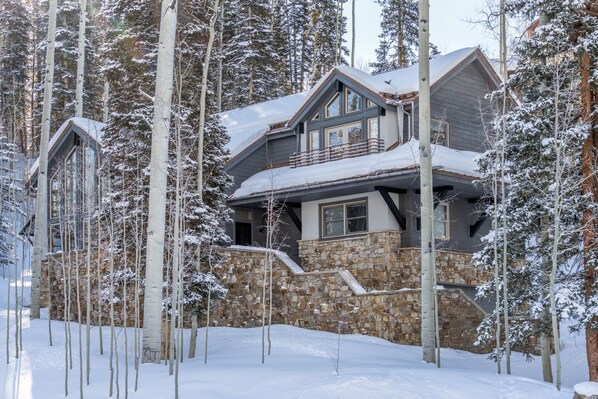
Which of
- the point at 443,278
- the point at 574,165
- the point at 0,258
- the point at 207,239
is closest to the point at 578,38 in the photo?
the point at 574,165

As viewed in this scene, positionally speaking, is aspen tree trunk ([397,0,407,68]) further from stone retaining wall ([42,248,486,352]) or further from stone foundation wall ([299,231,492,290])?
stone retaining wall ([42,248,486,352])

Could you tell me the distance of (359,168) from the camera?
62.7 feet

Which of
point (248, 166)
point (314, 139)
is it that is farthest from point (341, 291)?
point (248, 166)

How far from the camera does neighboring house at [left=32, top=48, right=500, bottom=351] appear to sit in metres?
16.9

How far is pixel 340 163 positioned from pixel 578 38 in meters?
9.45

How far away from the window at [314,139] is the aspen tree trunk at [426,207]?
910cm

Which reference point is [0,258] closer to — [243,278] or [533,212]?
[243,278]

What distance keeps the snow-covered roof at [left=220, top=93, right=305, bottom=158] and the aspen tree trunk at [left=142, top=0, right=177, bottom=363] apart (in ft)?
31.9

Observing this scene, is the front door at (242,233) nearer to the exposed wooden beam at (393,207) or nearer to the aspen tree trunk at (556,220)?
the exposed wooden beam at (393,207)

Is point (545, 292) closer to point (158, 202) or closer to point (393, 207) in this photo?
point (158, 202)

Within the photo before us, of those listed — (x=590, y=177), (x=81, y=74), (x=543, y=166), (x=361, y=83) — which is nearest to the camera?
(x=590, y=177)

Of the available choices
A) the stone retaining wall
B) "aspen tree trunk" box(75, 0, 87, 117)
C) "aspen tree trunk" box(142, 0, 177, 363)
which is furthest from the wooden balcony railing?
"aspen tree trunk" box(75, 0, 87, 117)

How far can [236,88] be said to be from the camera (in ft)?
120

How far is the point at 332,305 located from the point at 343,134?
21.5ft
